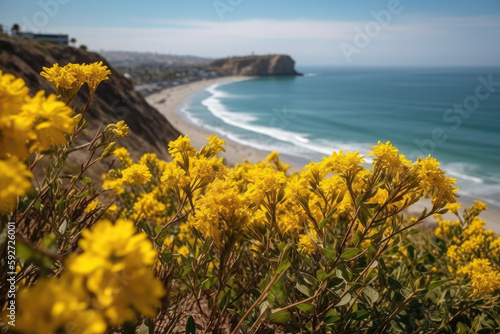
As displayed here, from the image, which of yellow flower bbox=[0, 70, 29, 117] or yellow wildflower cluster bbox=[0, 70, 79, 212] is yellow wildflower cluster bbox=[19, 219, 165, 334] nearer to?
yellow wildflower cluster bbox=[0, 70, 79, 212]

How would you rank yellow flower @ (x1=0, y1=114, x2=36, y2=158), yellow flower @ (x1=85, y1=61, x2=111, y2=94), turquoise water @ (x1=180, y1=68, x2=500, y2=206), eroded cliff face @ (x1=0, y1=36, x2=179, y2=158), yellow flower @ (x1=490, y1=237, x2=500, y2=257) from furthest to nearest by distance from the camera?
1. turquoise water @ (x1=180, y1=68, x2=500, y2=206)
2. eroded cliff face @ (x1=0, y1=36, x2=179, y2=158)
3. yellow flower @ (x1=490, y1=237, x2=500, y2=257)
4. yellow flower @ (x1=85, y1=61, x2=111, y2=94)
5. yellow flower @ (x1=0, y1=114, x2=36, y2=158)

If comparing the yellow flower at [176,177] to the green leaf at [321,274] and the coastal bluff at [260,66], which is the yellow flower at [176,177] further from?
the coastal bluff at [260,66]

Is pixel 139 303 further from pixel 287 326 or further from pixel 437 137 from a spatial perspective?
pixel 437 137

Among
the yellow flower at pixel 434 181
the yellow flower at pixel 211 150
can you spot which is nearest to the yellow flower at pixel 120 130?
the yellow flower at pixel 211 150

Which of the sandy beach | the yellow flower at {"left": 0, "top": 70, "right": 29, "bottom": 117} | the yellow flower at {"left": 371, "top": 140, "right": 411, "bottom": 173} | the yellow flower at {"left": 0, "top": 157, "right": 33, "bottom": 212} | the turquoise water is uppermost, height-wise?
the yellow flower at {"left": 0, "top": 70, "right": 29, "bottom": 117}

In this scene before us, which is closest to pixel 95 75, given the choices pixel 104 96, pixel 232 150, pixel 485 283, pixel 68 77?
pixel 68 77

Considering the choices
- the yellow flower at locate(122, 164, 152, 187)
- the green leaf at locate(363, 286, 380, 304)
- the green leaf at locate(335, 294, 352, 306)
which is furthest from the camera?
the yellow flower at locate(122, 164, 152, 187)

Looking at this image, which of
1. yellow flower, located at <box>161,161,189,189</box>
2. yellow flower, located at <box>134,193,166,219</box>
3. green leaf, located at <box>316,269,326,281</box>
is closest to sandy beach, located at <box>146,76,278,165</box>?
yellow flower, located at <box>134,193,166,219</box>
